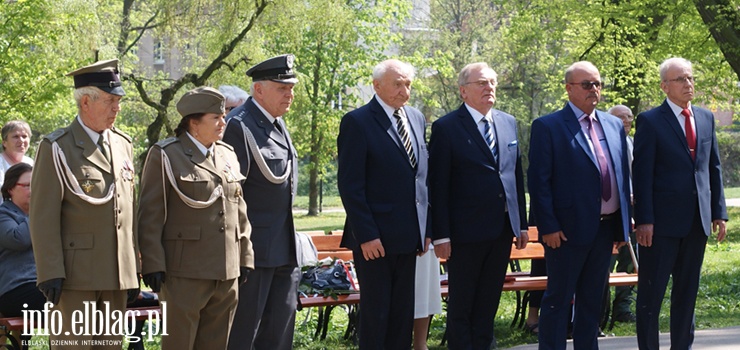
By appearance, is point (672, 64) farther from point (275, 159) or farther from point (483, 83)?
point (275, 159)

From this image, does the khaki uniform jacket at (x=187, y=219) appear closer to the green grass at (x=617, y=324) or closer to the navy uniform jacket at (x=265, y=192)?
the navy uniform jacket at (x=265, y=192)

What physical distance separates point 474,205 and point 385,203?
690 millimetres

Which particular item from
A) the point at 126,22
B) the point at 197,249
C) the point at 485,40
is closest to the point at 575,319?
the point at 197,249

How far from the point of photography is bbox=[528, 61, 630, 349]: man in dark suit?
7.12 m

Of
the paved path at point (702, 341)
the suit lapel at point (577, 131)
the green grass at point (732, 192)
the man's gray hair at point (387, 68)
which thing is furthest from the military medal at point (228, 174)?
the green grass at point (732, 192)

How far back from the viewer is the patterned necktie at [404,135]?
682cm

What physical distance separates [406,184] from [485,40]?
38.3 metres

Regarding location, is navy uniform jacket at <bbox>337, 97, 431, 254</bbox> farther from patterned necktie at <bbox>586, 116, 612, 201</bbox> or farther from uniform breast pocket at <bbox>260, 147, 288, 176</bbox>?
patterned necktie at <bbox>586, 116, 612, 201</bbox>

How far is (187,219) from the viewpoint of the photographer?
602 centimetres

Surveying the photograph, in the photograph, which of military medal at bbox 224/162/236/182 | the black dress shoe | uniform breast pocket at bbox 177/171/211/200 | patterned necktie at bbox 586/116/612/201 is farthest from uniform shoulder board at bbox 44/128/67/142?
the black dress shoe

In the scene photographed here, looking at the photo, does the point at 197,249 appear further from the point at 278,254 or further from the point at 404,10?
the point at 404,10

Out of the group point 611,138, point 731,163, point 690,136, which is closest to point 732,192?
point 731,163

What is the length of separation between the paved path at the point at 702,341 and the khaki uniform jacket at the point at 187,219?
347 cm

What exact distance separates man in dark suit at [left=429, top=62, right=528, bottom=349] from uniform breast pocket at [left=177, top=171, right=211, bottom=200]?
173cm
